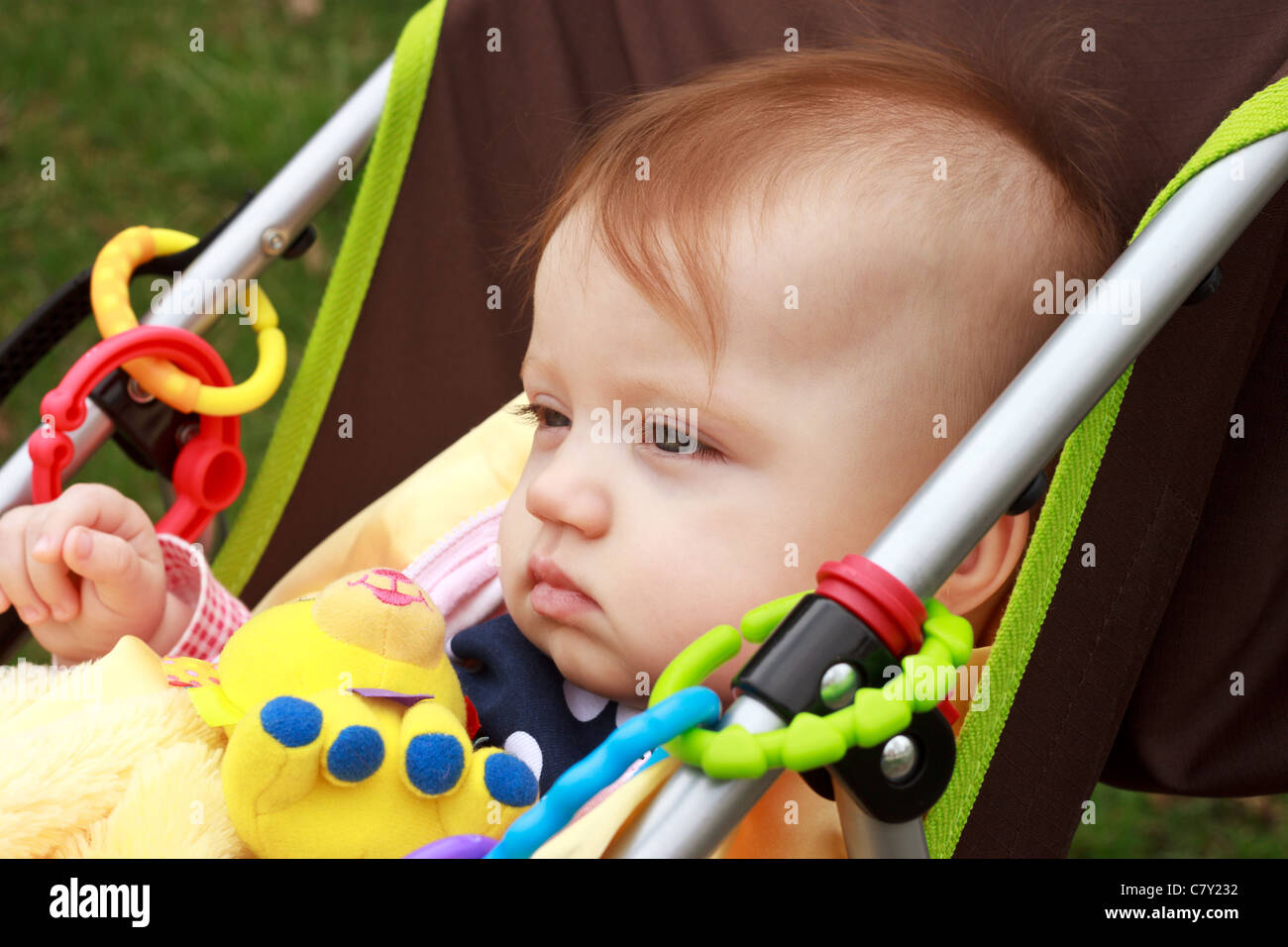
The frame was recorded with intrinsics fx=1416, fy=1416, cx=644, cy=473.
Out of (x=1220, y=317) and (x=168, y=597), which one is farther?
(x=168, y=597)

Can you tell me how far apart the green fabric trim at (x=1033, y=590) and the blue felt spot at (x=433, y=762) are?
0.34m

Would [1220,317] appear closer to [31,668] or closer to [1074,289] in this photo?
[1074,289]

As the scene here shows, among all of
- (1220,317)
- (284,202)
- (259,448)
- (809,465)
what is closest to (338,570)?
(284,202)

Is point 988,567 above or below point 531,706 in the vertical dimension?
above

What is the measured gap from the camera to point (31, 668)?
1120mm

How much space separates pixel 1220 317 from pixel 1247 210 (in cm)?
12

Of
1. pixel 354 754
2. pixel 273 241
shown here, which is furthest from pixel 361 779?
pixel 273 241

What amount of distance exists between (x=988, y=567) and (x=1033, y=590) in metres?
0.10

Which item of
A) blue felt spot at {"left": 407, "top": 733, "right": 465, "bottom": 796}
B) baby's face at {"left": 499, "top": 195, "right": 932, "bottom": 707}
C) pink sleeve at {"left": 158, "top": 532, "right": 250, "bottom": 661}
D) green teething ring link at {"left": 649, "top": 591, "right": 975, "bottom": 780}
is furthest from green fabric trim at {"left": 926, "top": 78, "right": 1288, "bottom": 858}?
pink sleeve at {"left": 158, "top": 532, "right": 250, "bottom": 661}

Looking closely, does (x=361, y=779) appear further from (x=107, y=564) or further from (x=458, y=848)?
(x=107, y=564)

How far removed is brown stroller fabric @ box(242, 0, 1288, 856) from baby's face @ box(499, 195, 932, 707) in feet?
0.63

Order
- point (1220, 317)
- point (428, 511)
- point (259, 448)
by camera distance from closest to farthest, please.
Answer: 1. point (1220, 317)
2. point (428, 511)
3. point (259, 448)

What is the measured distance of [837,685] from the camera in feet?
2.61

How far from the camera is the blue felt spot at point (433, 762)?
0.93 metres
